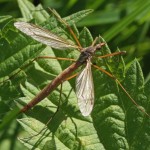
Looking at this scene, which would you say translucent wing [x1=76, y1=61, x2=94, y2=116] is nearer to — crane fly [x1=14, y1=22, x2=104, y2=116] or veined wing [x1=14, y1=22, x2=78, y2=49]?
crane fly [x1=14, y1=22, x2=104, y2=116]

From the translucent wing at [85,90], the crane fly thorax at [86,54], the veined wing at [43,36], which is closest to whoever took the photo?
the translucent wing at [85,90]

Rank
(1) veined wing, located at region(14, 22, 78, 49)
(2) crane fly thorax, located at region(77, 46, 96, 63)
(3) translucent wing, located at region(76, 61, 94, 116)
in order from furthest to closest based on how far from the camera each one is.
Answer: (2) crane fly thorax, located at region(77, 46, 96, 63) < (1) veined wing, located at region(14, 22, 78, 49) < (3) translucent wing, located at region(76, 61, 94, 116)

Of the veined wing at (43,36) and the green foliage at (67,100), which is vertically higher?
the veined wing at (43,36)

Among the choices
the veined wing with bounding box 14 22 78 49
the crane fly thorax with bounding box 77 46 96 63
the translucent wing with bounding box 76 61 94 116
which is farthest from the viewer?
the crane fly thorax with bounding box 77 46 96 63

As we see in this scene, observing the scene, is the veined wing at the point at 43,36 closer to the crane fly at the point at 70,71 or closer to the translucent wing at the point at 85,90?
the crane fly at the point at 70,71

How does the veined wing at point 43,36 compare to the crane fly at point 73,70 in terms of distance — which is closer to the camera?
the crane fly at point 73,70

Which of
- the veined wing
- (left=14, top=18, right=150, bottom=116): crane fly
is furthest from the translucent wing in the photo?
the veined wing

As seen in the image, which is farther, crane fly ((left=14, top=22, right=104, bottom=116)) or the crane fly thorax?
the crane fly thorax

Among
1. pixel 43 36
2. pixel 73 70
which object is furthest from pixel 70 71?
pixel 43 36

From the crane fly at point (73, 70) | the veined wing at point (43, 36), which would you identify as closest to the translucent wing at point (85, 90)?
the crane fly at point (73, 70)
